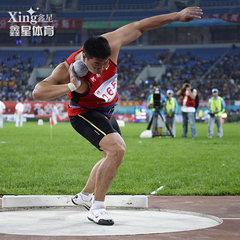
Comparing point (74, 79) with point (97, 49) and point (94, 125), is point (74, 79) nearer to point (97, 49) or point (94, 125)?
point (97, 49)

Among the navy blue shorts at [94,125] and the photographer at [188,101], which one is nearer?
the navy blue shorts at [94,125]

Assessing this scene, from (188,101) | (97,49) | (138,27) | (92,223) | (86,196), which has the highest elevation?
(138,27)

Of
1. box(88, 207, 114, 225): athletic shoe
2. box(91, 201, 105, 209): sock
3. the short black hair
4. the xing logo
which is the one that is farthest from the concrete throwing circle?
the xing logo

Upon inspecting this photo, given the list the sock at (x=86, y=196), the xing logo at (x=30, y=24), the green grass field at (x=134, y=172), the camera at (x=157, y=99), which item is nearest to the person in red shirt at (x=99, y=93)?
the sock at (x=86, y=196)

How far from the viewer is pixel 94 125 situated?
4.71 m

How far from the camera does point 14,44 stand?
2298 inches

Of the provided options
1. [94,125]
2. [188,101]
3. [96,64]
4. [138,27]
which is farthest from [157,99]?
[96,64]

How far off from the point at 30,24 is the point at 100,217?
168 ft

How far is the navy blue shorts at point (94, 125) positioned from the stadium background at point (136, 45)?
140ft

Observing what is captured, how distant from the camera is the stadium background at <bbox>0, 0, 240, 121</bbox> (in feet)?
166

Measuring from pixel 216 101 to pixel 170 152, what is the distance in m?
6.98

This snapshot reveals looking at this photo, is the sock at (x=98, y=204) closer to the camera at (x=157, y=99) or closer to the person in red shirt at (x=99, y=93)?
the person in red shirt at (x=99, y=93)

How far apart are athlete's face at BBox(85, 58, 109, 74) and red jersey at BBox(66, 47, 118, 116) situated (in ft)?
0.49

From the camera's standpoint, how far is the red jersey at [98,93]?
14.7 feet
